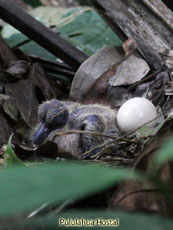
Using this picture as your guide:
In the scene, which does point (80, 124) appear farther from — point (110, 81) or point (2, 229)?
point (2, 229)

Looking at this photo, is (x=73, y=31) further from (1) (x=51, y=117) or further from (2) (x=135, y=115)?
(2) (x=135, y=115)

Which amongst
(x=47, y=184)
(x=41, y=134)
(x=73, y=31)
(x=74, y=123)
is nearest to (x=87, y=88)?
(x=74, y=123)

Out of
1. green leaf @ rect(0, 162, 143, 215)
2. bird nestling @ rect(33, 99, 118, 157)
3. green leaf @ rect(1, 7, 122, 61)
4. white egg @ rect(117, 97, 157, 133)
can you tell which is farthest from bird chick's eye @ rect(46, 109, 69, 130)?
green leaf @ rect(0, 162, 143, 215)

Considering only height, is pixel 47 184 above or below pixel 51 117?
above

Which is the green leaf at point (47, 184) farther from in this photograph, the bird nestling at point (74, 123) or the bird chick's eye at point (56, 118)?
the bird chick's eye at point (56, 118)

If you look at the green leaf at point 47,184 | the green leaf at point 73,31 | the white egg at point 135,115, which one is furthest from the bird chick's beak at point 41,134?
the green leaf at point 47,184

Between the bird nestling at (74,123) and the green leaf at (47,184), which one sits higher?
the green leaf at (47,184)

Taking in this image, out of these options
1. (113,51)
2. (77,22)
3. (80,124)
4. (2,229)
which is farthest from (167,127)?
(77,22)
